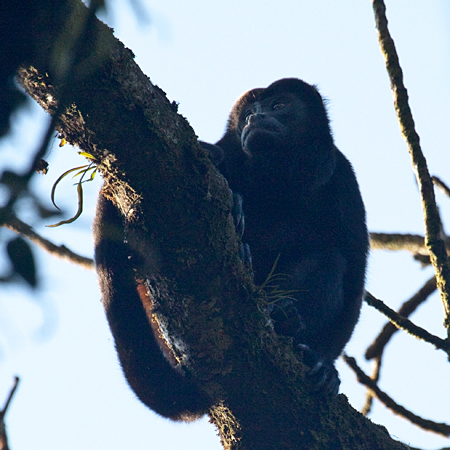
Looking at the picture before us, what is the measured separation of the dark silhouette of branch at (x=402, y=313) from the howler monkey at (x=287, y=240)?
67 cm

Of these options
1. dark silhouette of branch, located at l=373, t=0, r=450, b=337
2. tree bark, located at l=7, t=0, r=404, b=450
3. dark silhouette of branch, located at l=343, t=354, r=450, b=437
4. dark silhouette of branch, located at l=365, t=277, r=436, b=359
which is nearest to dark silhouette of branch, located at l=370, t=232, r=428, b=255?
dark silhouette of branch, located at l=365, t=277, r=436, b=359

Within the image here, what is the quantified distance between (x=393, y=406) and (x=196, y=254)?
235cm

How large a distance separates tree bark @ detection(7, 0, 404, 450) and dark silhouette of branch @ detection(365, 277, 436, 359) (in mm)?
1527

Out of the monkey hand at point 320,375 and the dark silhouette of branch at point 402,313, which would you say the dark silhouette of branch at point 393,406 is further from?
the monkey hand at point 320,375

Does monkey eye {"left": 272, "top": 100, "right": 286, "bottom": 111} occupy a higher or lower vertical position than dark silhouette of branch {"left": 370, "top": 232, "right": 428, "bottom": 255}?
higher

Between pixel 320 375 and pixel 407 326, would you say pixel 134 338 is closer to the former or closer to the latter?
pixel 320 375

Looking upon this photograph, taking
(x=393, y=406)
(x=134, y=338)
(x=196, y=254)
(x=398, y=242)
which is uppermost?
(x=398, y=242)

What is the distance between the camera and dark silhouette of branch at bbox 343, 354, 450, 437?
3.67m

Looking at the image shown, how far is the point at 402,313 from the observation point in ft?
14.6

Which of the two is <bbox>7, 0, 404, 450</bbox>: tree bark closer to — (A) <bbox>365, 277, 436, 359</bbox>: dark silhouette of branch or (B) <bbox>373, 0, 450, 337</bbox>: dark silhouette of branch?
(B) <bbox>373, 0, 450, 337</bbox>: dark silhouette of branch

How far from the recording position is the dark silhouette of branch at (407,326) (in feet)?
10.8

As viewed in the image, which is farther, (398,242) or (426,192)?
(398,242)

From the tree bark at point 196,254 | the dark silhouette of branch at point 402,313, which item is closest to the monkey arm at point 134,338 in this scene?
the tree bark at point 196,254

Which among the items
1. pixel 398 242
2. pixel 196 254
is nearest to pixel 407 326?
pixel 398 242
